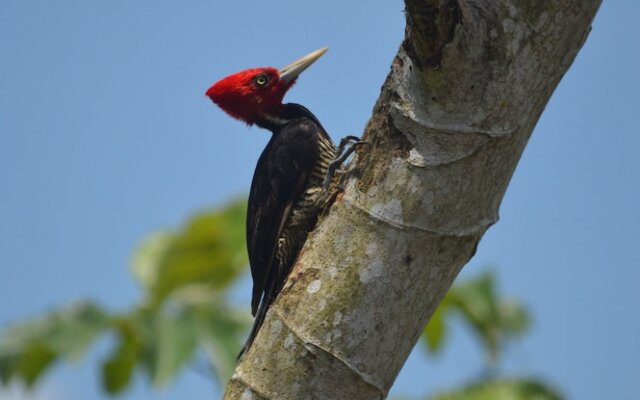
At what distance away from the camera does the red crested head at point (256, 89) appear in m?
5.70

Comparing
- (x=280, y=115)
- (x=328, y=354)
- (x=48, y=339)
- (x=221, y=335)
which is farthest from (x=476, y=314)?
(x=328, y=354)

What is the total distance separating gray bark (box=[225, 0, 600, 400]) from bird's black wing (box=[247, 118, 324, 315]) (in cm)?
139

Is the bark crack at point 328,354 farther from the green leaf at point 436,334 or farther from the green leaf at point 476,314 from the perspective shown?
the green leaf at point 436,334

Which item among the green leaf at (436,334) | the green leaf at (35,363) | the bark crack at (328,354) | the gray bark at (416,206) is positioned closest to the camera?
the gray bark at (416,206)

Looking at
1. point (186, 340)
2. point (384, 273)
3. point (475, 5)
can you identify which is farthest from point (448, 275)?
point (186, 340)

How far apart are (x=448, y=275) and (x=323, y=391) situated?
1.77 feet

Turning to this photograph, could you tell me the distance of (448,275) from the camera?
10.2ft

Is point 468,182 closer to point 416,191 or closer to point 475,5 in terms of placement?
point 416,191

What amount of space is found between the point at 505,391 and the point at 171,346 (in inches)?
88.3

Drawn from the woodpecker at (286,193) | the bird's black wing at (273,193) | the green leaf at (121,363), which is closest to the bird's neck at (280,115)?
the woodpecker at (286,193)

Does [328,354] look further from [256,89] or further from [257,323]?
[256,89]

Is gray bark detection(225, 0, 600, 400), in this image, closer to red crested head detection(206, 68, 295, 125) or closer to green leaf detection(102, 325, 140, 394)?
red crested head detection(206, 68, 295, 125)

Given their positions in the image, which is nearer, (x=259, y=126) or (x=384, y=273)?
(x=384, y=273)

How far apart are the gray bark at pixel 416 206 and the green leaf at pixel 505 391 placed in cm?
324
